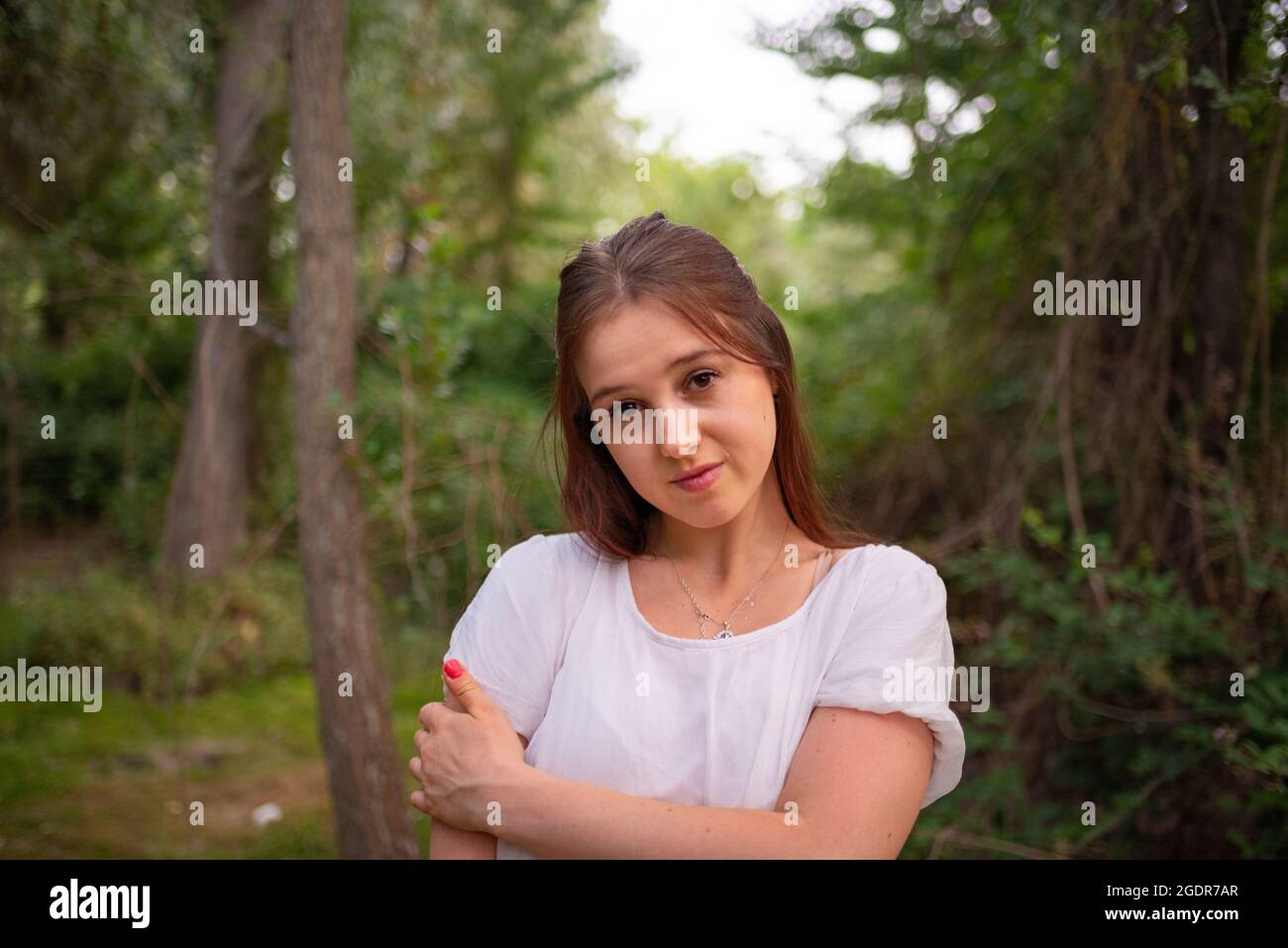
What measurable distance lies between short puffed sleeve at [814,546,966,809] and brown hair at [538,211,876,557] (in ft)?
0.74

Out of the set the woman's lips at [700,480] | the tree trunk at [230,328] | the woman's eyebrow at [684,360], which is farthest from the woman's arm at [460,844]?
the tree trunk at [230,328]

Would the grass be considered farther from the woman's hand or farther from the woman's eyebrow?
the woman's eyebrow

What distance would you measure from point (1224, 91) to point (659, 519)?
2.03 m

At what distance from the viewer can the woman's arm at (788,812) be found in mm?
1420

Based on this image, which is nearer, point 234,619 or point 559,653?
point 559,653

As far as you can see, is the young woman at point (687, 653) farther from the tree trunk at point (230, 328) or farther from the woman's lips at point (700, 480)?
the tree trunk at point (230, 328)

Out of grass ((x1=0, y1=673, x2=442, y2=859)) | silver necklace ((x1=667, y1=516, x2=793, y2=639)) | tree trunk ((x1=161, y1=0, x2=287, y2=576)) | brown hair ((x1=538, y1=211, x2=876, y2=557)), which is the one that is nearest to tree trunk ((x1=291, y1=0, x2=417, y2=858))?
tree trunk ((x1=161, y1=0, x2=287, y2=576))

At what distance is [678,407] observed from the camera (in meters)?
1.59

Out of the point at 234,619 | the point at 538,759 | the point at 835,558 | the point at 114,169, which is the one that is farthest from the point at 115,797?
the point at 835,558

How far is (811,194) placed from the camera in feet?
19.6

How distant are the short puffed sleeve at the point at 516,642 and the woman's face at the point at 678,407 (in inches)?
10.7

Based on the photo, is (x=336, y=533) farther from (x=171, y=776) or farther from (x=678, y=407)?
(x=171, y=776)

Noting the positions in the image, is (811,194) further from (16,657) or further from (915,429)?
(16,657)

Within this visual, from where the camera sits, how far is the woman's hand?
1.52 m
